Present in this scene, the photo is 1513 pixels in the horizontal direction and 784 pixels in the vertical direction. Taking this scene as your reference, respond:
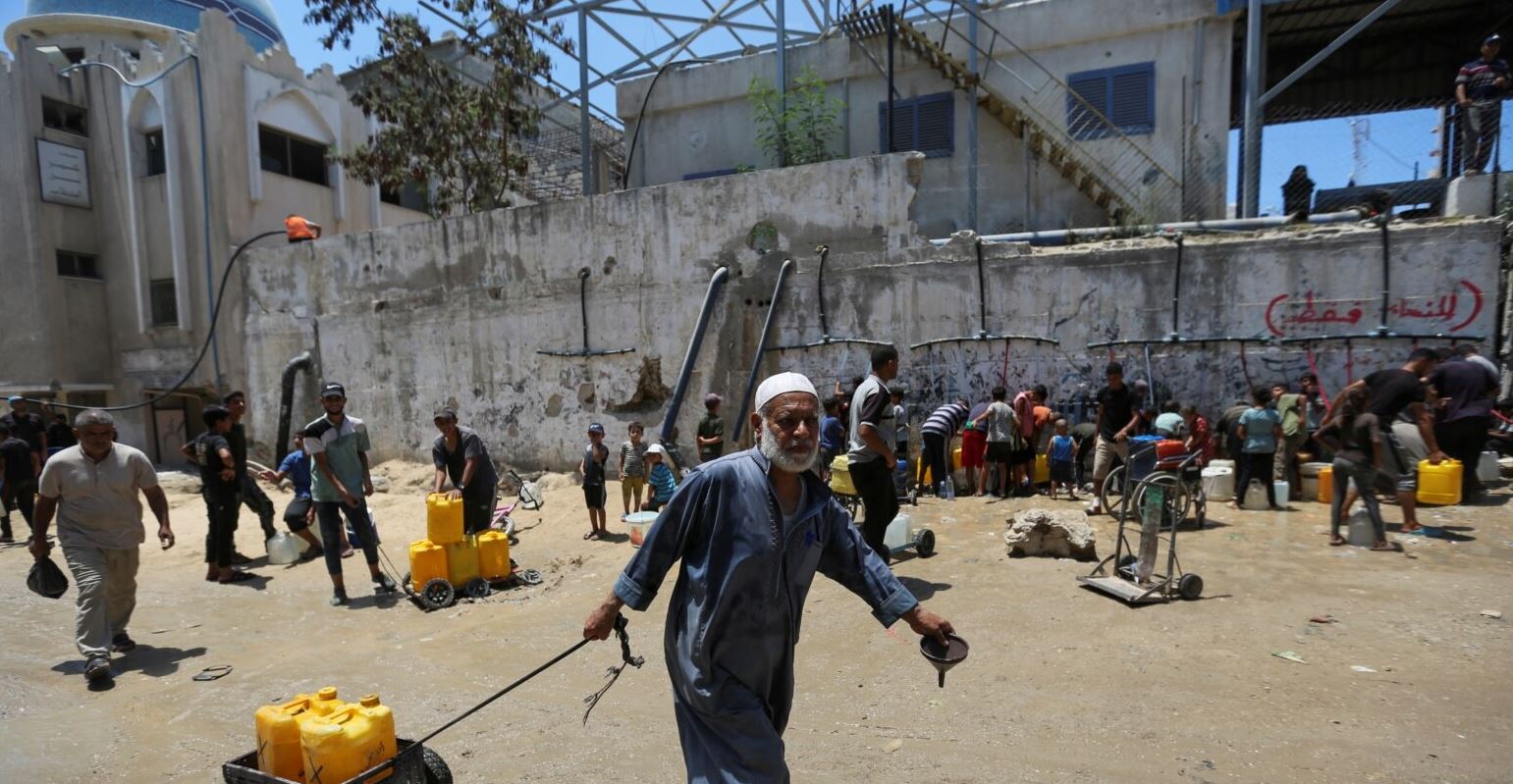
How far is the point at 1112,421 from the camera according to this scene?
873 cm

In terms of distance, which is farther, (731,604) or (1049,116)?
(1049,116)

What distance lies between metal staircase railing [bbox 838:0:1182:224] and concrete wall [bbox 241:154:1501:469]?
4.14m

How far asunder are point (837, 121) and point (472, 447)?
11490mm

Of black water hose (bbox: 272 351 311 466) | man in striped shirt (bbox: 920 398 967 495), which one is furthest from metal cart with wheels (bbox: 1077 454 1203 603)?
black water hose (bbox: 272 351 311 466)

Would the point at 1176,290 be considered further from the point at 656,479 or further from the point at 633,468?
the point at 633,468

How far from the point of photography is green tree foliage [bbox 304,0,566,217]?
15422mm

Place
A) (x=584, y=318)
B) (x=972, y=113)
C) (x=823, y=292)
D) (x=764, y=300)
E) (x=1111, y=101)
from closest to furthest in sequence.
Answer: (x=823, y=292), (x=764, y=300), (x=584, y=318), (x=1111, y=101), (x=972, y=113)

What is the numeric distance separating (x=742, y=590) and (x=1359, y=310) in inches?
368

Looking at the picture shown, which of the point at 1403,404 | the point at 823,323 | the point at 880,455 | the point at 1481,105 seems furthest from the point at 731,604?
the point at 1481,105

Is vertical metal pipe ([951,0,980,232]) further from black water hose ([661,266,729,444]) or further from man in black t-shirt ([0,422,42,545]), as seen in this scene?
man in black t-shirt ([0,422,42,545])

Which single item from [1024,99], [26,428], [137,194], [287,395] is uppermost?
[1024,99]

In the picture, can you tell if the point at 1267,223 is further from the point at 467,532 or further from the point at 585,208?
the point at 467,532

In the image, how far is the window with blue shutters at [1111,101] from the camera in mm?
13680

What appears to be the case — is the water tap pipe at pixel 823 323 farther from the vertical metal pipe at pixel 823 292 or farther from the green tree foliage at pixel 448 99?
the green tree foliage at pixel 448 99
